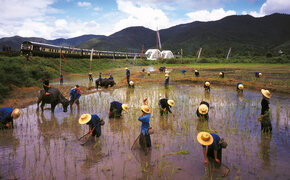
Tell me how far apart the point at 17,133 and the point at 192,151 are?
587 centimetres

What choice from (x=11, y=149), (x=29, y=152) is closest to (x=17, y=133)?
(x=11, y=149)

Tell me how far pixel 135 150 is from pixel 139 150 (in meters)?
0.11

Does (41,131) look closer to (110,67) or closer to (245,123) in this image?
(245,123)

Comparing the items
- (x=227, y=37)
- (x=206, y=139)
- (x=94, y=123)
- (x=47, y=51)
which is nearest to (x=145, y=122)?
(x=94, y=123)

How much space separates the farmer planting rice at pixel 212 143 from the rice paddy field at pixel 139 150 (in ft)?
1.00

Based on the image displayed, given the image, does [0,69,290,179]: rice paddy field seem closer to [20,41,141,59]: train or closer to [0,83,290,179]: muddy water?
[0,83,290,179]: muddy water

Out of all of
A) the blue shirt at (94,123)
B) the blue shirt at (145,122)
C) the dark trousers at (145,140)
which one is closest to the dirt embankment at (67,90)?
the blue shirt at (94,123)

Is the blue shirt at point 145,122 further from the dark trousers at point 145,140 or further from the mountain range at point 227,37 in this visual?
the mountain range at point 227,37

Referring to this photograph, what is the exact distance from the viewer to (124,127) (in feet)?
23.6

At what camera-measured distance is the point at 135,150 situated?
17.9ft

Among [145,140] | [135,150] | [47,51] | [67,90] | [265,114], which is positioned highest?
[47,51]

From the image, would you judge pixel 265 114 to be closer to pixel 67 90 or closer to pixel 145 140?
pixel 145 140

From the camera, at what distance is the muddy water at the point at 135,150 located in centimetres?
442

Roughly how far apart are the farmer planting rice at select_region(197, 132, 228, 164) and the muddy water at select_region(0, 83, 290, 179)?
0.34 metres
